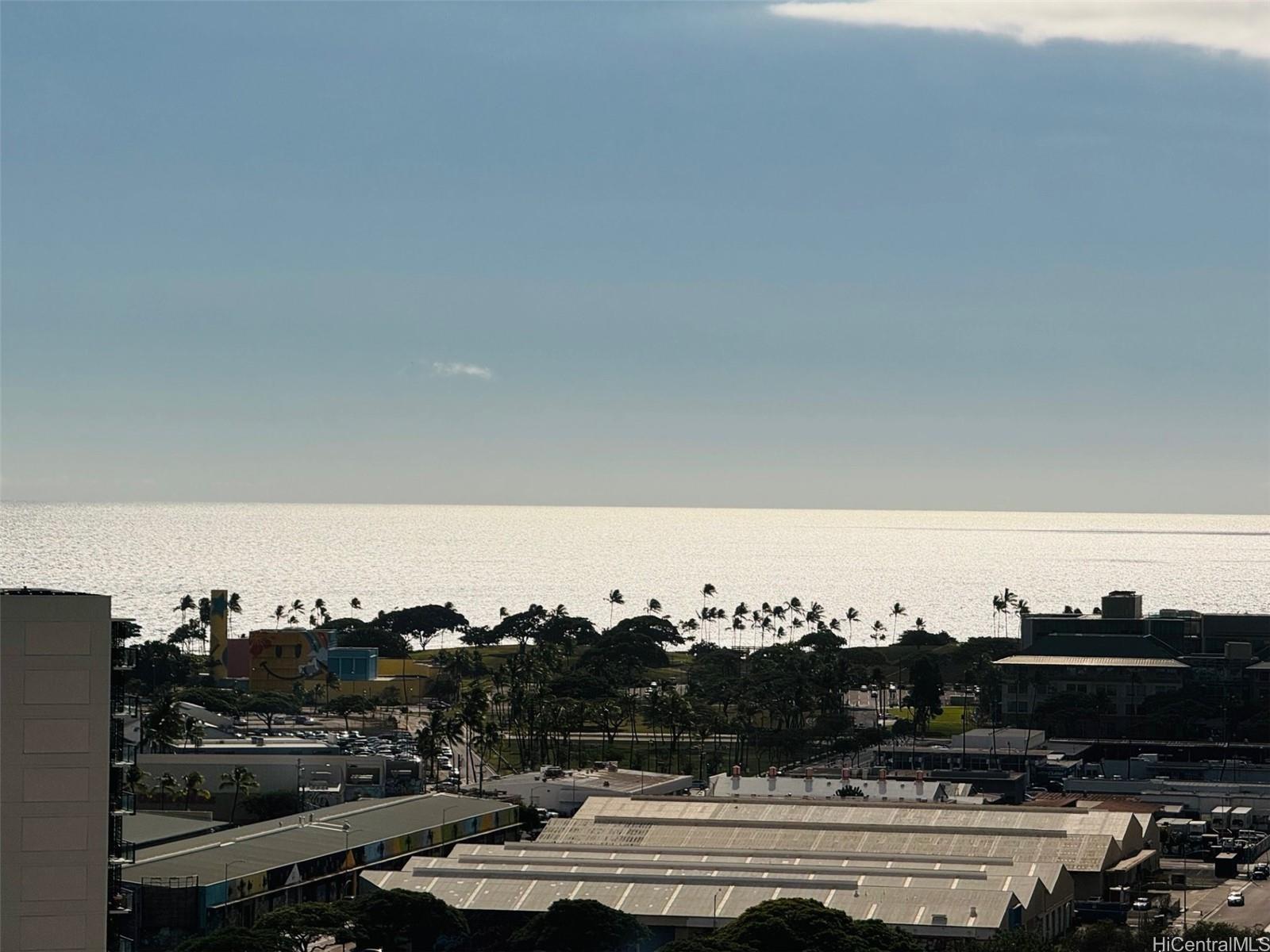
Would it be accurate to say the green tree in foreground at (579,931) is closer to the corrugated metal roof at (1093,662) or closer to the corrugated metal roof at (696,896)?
the corrugated metal roof at (696,896)

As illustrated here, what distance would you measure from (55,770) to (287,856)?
48.5 metres

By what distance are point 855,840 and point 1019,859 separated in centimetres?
854

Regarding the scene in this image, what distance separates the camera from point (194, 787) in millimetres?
104875

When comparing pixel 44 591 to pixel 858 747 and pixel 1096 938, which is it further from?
pixel 858 747

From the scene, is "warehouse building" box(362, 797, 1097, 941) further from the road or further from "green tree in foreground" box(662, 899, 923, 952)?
the road

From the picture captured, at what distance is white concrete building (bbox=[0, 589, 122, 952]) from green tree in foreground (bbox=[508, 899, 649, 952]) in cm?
3736

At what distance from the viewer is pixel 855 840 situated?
94.8 m

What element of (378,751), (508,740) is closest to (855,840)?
(378,751)

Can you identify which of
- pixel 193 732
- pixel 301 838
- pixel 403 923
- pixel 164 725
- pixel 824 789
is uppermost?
pixel 164 725

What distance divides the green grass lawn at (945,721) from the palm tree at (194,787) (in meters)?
80.3

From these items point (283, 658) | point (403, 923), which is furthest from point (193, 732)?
point (283, 658)

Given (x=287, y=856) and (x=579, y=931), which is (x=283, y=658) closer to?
→ (x=287, y=856)

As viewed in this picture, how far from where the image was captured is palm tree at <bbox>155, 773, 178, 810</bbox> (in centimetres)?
10475

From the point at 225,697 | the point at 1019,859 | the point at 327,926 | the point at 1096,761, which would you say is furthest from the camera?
the point at 225,697
